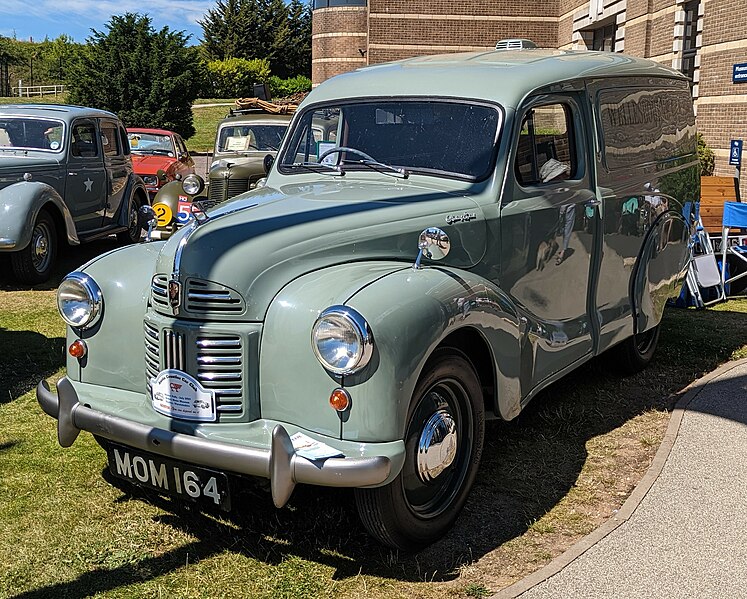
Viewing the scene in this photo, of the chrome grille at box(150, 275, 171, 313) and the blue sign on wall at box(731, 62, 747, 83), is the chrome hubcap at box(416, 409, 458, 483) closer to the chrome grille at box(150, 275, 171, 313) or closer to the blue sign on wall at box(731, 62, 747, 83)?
the chrome grille at box(150, 275, 171, 313)

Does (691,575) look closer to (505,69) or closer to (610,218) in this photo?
(610,218)

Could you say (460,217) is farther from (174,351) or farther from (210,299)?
(174,351)

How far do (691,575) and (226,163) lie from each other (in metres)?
9.98

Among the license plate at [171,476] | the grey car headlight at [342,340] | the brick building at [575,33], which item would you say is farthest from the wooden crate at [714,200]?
the license plate at [171,476]

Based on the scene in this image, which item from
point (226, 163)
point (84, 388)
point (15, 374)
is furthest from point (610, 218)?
point (226, 163)

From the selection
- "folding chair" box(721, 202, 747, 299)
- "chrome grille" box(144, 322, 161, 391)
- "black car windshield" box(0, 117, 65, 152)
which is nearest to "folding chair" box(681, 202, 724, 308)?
"folding chair" box(721, 202, 747, 299)

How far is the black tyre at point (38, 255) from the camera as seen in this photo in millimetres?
9047

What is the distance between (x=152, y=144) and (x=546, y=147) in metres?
13.0

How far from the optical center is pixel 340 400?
3141mm

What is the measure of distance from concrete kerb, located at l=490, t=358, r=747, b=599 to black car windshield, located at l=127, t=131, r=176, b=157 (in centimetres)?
1260

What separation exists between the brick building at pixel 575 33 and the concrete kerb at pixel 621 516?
31.8 feet

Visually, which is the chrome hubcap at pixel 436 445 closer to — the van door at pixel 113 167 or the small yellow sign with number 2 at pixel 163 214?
the small yellow sign with number 2 at pixel 163 214

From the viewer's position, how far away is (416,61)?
5.18 meters

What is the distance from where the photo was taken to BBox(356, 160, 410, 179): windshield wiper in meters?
4.42
